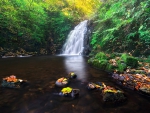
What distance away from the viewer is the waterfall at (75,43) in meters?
17.9

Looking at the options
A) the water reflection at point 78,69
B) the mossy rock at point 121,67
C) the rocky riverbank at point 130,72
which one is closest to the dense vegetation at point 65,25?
the rocky riverbank at point 130,72

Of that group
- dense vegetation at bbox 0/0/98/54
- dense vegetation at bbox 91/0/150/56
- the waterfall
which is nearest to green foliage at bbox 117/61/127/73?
dense vegetation at bbox 91/0/150/56

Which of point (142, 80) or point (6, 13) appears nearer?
point (142, 80)

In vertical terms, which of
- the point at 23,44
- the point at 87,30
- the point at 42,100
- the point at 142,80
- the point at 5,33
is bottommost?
the point at 42,100

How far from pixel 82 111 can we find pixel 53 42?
734 inches

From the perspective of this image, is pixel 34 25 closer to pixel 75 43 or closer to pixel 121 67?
pixel 75 43

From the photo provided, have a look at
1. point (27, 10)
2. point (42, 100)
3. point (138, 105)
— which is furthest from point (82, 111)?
point (27, 10)

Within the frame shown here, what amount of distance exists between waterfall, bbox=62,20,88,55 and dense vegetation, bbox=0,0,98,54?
1567 mm

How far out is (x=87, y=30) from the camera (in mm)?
19031

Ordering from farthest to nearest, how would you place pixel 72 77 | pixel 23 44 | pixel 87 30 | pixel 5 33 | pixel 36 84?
pixel 87 30 < pixel 23 44 < pixel 5 33 < pixel 72 77 < pixel 36 84

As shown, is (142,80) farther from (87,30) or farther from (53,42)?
(53,42)

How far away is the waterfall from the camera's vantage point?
17906 mm

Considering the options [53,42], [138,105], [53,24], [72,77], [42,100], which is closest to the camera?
[138,105]

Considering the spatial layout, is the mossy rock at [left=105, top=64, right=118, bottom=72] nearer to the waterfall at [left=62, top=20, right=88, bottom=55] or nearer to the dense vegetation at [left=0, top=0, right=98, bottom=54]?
the waterfall at [left=62, top=20, right=88, bottom=55]
